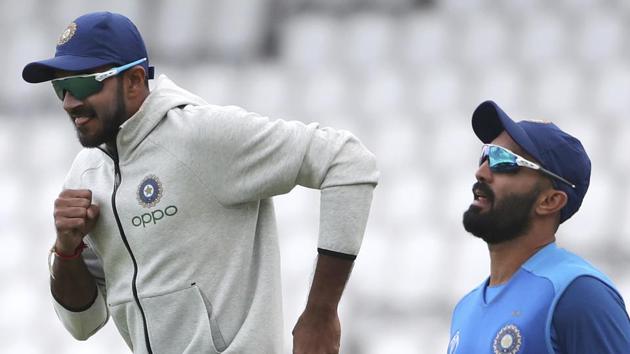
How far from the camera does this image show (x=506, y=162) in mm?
3281

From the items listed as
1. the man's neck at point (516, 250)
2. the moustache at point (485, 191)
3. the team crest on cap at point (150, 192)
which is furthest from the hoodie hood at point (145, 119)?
A: the man's neck at point (516, 250)

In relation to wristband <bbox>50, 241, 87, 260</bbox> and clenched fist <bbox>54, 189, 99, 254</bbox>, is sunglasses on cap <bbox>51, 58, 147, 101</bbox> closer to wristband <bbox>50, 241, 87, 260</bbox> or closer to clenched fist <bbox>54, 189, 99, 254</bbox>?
clenched fist <bbox>54, 189, 99, 254</bbox>

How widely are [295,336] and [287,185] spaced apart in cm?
35

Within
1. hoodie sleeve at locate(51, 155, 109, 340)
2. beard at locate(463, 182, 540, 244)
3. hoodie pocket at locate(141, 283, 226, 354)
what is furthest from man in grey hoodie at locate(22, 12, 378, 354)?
beard at locate(463, 182, 540, 244)

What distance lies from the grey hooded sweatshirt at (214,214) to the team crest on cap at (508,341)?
1.27 feet

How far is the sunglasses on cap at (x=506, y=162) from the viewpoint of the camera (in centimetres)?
327

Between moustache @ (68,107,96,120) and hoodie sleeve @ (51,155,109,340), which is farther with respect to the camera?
hoodie sleeve @ (51,155,109,340)

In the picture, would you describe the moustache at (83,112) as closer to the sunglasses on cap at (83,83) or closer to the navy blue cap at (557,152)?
the sunglasses on cap at (83,83)

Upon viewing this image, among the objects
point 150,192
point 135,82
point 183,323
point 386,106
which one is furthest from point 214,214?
point 386,106

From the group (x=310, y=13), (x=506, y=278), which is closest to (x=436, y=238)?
(x=310, y=13)

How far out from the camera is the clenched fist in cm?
321

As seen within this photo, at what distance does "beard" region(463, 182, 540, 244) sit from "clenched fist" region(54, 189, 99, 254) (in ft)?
2.95

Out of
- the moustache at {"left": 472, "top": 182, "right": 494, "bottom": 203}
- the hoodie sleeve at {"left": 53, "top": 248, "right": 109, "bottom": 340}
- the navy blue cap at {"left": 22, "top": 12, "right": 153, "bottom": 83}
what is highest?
the navy blue cap at {"left": 22, "top": 12, "right": 153, "bottom": 83}

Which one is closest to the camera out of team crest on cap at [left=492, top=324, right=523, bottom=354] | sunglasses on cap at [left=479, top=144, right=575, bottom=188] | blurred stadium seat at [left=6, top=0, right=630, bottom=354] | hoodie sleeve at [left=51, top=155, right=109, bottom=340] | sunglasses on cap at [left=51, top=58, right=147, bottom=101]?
team crest on cap at [left=492, top=324, right=523, bottom=354]
